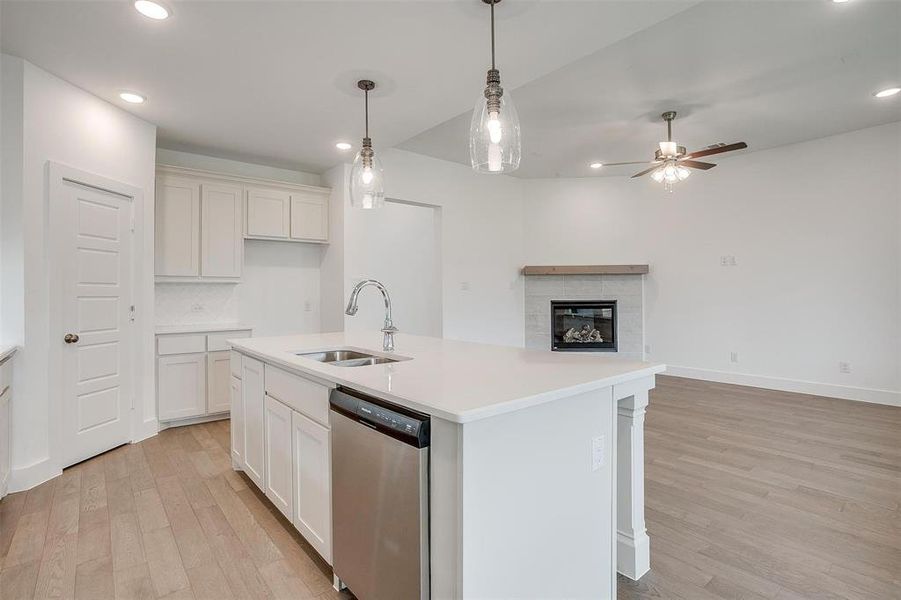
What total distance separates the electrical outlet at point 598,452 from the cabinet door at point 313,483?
1.00 meters

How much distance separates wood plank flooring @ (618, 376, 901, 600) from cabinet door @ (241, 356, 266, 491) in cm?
186

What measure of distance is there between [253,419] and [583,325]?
5.20m

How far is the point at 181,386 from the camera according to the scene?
3.99m

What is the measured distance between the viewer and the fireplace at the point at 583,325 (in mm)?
6578

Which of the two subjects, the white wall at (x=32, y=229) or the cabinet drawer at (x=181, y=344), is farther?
the cabinet drawer at (x=181, y=344)

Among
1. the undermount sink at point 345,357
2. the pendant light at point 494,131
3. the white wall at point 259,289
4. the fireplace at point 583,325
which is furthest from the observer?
the fireplace at point 583,325

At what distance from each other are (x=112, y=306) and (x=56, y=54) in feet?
5.49

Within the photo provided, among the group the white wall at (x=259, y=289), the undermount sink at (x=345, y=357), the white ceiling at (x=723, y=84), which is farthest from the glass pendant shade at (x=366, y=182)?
the white wall at (x=259, y=289)

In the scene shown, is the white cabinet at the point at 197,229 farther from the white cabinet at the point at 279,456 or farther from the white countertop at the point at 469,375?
the white cabinet at the point at 279,456

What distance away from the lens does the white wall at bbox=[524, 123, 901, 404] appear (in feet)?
15.3

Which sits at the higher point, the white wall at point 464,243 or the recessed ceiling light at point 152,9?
the recessed ceiling light at point 152,9

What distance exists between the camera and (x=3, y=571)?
76.3 inches

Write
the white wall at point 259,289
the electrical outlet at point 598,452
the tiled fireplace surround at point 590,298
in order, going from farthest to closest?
the tiled fireplace surround at point 590,298 < the white wall at point 259,289 < the electrical outlet at point 598,452

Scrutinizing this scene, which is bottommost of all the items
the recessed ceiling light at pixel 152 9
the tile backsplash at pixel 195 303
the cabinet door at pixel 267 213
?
the tile backsplash at pixel 195 303
